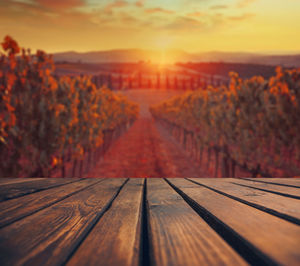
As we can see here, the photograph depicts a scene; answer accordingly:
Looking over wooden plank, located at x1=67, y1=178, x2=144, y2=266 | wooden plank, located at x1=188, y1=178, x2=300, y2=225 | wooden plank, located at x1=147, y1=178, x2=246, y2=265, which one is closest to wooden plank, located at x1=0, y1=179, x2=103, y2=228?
wooden plank, located at x1=67, y1=178, x2=144, y2=266

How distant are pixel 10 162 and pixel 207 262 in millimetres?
6843

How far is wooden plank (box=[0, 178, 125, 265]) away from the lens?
847 mm

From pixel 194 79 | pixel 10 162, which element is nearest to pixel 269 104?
pixel 10 162

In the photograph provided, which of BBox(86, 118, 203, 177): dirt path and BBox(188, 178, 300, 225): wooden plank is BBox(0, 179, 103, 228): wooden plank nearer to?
BBox(188, 178, 300, 225): wooden plank

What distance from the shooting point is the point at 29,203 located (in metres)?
1.54

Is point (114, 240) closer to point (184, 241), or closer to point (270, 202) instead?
point (184, 241)

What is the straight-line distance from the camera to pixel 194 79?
135 metres

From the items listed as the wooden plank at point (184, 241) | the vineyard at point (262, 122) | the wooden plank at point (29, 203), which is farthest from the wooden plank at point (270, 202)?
the vineyard at point (262, 122)

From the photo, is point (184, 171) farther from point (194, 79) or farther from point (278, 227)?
point (194, 79)

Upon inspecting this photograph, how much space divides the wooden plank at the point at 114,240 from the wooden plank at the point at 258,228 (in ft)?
1.26

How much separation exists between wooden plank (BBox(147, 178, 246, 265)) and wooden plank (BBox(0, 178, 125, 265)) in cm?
30

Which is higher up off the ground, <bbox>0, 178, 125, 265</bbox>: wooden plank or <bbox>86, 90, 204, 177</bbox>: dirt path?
<bbox>0, 178, 125, 265</bbox>: wooden plank

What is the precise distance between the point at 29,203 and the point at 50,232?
58 centimetres

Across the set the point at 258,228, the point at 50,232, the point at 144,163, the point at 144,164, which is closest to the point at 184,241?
the point at 258,228
